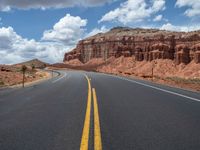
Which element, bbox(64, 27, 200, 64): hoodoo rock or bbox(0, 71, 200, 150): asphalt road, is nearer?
bbox(0, 71, 200, 150): asphalt road

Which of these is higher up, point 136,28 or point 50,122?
point 136,28

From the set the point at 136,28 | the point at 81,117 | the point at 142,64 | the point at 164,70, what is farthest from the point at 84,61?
the point at 81,117

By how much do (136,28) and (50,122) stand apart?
7425 inches

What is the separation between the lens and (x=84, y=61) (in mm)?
144125

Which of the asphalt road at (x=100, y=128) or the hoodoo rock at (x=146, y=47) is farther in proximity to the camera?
the hoodoo rock at (x=146, y=47)

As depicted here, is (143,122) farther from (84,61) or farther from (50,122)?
(84,61)

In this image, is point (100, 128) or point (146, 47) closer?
point (100, 128)

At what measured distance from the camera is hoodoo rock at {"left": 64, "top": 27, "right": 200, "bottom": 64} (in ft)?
361

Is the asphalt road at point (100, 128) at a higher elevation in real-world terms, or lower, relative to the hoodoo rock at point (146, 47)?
lower

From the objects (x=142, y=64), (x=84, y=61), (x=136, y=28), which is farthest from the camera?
(x=136, y=28)

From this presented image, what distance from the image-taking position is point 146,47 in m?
121

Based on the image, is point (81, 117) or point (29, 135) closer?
point (29, 135)

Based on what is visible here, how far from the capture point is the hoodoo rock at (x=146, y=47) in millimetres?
109938

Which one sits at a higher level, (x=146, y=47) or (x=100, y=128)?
(x=146, y=47)
